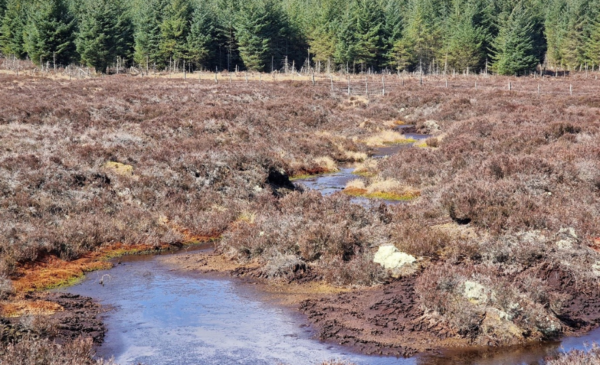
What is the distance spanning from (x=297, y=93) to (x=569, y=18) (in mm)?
77727

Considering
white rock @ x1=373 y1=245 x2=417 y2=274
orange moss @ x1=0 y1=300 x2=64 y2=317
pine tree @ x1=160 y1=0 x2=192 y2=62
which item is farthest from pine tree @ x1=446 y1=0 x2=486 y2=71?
orange moss @ x1=0 y1=300 x2=64 y2=317

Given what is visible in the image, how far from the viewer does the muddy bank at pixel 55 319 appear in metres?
9.45

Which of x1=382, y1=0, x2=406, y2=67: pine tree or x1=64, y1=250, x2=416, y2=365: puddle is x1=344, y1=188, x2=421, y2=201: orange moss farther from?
x1=382, y1=0, x2=406, y2=67: pine tree

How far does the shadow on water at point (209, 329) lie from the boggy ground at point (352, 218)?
0.44 metres

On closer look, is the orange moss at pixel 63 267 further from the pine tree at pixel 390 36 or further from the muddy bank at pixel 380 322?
the pine tree at pixel 390 36

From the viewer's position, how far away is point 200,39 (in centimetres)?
9012

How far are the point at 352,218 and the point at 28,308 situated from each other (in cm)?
853

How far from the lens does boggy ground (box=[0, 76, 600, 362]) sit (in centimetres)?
1066

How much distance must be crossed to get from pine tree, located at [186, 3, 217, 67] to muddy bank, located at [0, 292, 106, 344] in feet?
269

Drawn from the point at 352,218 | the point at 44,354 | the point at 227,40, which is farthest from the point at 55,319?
the point at 227,40

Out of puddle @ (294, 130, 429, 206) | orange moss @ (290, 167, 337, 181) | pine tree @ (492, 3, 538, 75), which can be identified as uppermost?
pine tree @ (492, 3, 538, 75)

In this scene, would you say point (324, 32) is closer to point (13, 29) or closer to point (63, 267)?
point (13, 29)

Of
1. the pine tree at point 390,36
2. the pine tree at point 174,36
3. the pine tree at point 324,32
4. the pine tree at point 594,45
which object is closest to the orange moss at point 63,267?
the pine tree at point 174,36

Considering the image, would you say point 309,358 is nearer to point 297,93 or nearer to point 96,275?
point 96,275
